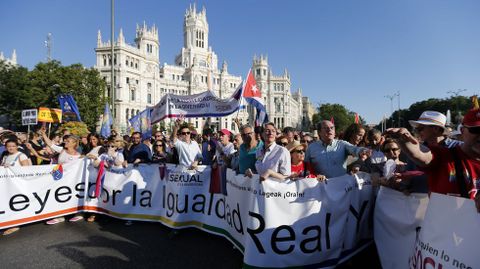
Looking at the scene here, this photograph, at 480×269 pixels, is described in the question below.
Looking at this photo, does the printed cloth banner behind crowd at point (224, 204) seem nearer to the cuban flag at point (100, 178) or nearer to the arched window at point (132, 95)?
the cuban flag at point (100, 178)

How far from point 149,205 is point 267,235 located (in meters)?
3.38

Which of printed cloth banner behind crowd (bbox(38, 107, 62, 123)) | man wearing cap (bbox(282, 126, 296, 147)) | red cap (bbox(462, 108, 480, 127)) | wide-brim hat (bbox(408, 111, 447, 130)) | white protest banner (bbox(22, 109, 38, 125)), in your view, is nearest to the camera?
red cap (bbox(462, 108, 480, 127))

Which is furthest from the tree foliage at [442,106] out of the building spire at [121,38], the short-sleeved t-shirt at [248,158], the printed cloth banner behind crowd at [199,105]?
the building spire at [121,38]

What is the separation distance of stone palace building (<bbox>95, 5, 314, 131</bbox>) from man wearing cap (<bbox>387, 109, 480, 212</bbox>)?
57.2 meters

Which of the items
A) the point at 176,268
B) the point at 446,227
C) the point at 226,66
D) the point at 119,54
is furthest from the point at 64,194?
the point at 226,66

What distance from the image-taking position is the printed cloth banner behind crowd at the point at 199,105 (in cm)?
788

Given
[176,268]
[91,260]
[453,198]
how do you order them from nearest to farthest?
[453,198] → [176,268] → [91,260]

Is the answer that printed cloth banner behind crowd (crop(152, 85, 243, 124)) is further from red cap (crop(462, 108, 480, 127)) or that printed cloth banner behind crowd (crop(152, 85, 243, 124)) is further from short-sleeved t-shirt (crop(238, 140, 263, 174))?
red cap (crop(462, 108, 480, 127))

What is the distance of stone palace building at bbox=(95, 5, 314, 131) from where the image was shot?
71.5m

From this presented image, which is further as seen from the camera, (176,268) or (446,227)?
(176,268)

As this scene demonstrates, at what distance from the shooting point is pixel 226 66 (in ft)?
333

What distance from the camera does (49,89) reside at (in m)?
43.9

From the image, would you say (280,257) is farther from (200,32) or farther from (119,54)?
(200,32)

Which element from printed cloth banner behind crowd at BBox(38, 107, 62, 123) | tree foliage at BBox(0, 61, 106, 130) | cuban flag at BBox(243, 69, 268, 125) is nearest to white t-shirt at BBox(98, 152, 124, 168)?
cuban flag at BBox(243, 69, 268, 125)
